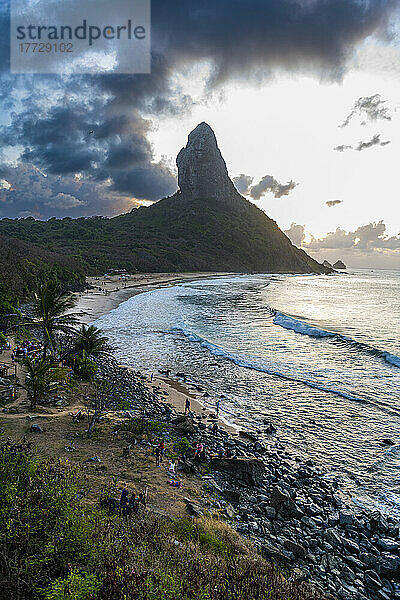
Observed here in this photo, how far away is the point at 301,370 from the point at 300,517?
1691 centimetres

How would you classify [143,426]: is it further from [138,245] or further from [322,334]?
[138,245]

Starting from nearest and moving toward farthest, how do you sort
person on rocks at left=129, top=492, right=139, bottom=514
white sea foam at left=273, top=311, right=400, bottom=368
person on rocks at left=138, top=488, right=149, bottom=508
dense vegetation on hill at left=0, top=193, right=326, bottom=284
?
person on rocks at left=129, top=492, right=139, bottom=514 < person on rocks at left=138, top=488, right=149, bottom=508 < white sea foam at left=273, top=311, right=400, bottom=368 < dense vegetation on hill at left=0, top=193, right=326, bottom=284

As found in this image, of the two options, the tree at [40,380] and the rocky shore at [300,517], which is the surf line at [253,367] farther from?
the tree at [40,380]

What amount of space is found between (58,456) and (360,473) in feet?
39.9

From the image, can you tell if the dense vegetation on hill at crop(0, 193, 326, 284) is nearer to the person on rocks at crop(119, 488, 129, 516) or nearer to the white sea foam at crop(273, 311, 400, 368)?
the white sea foam at crop(273, 311, 400, 368)

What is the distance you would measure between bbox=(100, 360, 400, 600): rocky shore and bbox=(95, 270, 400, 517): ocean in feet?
3.61

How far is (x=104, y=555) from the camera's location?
6465 millimetres

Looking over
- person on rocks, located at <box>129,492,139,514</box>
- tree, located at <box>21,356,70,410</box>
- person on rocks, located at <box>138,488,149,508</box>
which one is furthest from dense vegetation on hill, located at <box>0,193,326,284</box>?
person on rocks, located at <box>129,492,139,514</box>

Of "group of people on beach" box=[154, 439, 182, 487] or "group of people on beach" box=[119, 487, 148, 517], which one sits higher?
A: "group of people on beach" box=[119, 487, 148, 517]

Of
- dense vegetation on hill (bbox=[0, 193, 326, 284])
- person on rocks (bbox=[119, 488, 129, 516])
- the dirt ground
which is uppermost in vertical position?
dense vegetation on hill (bbox=[0, 193, 326, 284])

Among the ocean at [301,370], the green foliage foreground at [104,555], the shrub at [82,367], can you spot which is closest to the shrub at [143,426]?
the ocean at [301,370]

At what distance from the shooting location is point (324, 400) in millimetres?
21031

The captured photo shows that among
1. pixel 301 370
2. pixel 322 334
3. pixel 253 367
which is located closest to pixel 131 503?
pixel 253 367

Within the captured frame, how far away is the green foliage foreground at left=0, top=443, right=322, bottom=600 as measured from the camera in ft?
18.5
